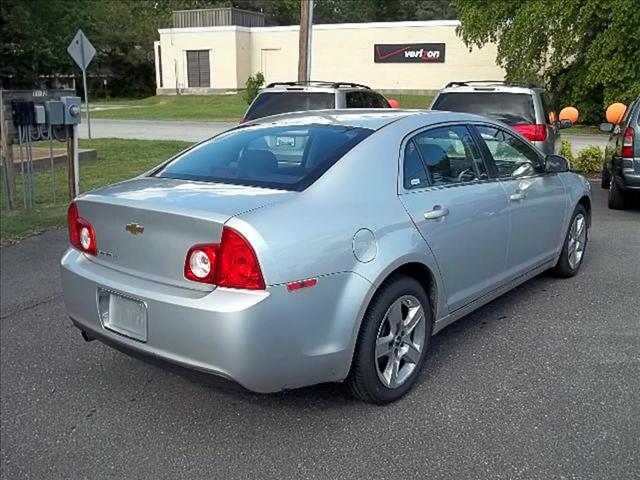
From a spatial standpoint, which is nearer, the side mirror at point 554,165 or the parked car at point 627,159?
the side mirror at point 554,165

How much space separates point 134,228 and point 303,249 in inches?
36.2

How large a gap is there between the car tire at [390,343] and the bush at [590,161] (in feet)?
33.7

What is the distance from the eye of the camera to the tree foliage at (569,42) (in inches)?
807

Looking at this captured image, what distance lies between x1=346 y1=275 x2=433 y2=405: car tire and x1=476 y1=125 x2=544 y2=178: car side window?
4.74ft

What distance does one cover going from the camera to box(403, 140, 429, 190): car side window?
147 inches

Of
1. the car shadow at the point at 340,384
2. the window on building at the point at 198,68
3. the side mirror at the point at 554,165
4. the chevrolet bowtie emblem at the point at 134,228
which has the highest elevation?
the window on building at the point at 198,68

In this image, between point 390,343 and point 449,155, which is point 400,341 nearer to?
point 390,343

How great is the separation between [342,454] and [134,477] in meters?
0.97

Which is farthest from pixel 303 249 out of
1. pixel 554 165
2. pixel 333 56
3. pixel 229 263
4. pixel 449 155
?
pixel 333 56

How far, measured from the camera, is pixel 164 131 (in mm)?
24234

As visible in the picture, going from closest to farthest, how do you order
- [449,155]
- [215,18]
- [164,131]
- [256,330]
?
[256,330], [449,155], [164,131], [215,18]

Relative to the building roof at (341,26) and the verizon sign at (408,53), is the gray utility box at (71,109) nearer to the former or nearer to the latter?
the building roof at (341,26)

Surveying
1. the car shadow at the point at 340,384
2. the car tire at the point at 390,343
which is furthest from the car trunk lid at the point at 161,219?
the car tire at the point at 390,343

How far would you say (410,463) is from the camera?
3.00 meters
